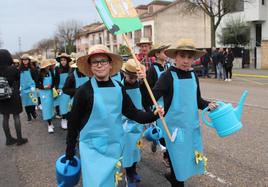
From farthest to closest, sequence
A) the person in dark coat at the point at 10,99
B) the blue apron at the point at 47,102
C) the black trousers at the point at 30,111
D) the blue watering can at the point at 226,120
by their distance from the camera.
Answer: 1. the black trousers at the point at 30,111
2. the blue apron at the point at 47,102
3. the person in dark coat at the point at 10,99
4. the blue watering can at the point at 226,120

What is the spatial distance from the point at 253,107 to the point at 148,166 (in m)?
5.33

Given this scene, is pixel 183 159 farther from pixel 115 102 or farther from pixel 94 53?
pixel 94 53

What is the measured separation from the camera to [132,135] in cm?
415

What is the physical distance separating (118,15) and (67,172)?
154 centimetres

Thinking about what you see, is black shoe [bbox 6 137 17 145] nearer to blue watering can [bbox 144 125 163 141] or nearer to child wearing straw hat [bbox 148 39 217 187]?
blue watering can [bbox 144 125 163 141]

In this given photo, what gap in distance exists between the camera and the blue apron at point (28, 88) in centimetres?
907

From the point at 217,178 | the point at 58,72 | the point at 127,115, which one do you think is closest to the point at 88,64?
the point at 127,115

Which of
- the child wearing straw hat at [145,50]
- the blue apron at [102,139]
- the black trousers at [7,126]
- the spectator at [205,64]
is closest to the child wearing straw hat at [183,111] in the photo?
the blue apron at [102,139]

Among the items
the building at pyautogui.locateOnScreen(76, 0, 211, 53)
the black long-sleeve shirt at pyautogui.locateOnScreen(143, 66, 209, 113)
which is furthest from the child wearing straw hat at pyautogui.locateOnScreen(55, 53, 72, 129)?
the building at pyautogui.locateOnScreen(76, 0, 211, 53)

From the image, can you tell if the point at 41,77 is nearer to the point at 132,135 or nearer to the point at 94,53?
the point at 132,135

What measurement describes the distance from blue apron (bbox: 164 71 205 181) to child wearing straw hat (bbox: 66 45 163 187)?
0.34m

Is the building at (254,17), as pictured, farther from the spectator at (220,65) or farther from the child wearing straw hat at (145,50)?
the child wearing straw hat at (145,50)

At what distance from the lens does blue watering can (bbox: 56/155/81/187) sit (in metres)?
3.02

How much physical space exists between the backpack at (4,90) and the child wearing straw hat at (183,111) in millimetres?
3990
